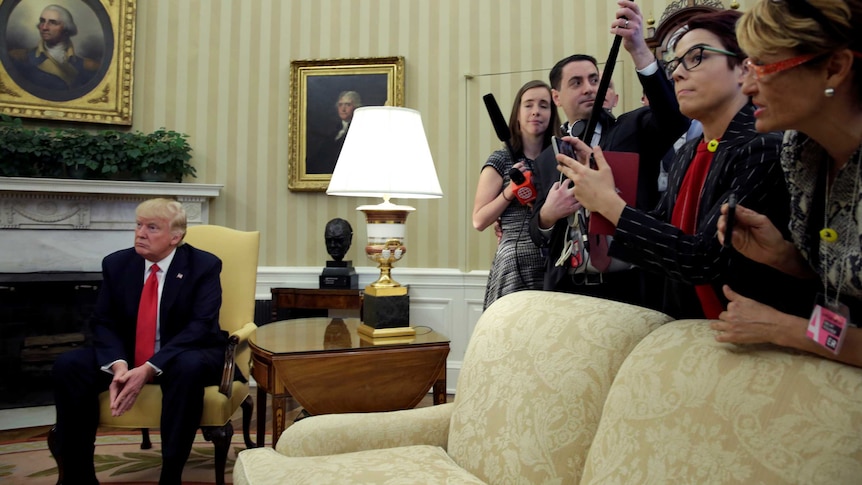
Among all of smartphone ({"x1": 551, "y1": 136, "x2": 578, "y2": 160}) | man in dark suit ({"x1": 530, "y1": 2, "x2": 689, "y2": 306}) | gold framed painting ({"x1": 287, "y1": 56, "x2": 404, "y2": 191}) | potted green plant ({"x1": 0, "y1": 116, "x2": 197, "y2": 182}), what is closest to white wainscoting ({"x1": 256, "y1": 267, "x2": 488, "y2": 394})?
gold framed painting ({"x1": 287, "y1": 56, "x2": 404, "y2": 191})

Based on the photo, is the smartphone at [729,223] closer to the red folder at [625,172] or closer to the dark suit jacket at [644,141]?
the red folder at [625,172]

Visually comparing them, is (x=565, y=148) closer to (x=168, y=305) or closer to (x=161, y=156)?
(x=168, y=305)

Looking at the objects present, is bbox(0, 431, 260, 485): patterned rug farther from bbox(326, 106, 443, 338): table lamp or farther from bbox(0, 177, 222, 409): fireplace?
bbox(326, 106, 443, 338): table lamp

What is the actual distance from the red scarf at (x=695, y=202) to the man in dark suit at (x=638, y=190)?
42 centimetres

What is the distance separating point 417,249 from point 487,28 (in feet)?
5.64

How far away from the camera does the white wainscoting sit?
469 cm

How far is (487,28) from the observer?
187 inches

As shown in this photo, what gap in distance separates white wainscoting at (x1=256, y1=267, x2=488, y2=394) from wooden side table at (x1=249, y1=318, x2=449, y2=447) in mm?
2061

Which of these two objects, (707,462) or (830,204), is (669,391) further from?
(830,204)

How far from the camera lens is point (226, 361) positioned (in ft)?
8.88

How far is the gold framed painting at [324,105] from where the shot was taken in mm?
4805

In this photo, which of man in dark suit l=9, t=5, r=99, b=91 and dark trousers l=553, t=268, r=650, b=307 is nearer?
dark trousers l=553, t=268, r=650, b=307

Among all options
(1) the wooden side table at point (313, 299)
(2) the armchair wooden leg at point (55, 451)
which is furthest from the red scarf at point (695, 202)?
(1) the wooden side table at point (313, 299)

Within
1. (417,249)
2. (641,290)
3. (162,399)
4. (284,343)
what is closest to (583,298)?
(641,290)
